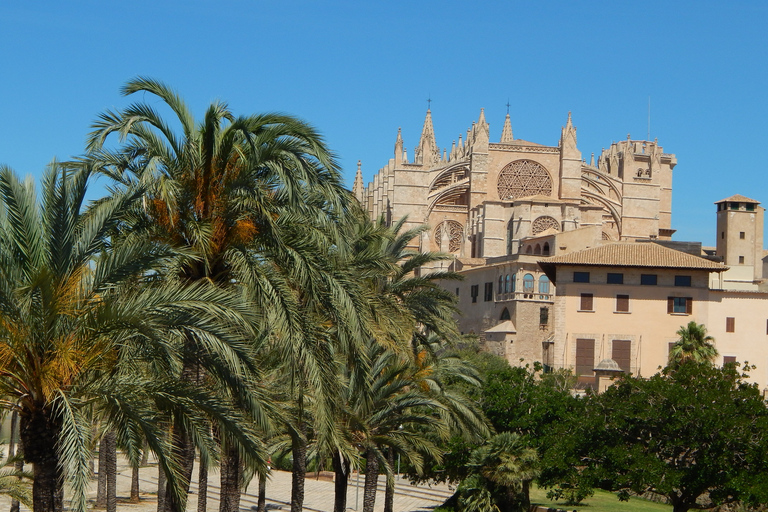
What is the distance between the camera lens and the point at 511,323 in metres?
54.2

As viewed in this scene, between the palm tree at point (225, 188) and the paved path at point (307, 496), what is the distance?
20.9 metres

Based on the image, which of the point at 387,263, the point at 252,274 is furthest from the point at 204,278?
the point at 387,263

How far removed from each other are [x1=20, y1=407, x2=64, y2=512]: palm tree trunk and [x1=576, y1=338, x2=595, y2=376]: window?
40543 mm

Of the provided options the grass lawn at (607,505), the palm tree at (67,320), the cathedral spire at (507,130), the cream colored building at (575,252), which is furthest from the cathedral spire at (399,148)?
the palm tree at (67,320)

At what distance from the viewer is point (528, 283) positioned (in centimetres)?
5469

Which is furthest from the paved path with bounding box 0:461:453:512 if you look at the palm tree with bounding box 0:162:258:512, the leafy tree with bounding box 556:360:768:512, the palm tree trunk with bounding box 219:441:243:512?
the palm tree with bounding box 0:162:258:512

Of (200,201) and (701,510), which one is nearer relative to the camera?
(200,201)

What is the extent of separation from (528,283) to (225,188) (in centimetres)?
4328

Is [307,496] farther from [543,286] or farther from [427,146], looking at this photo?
[427,146]

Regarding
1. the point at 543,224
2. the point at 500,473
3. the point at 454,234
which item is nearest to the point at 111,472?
the point at 500,473

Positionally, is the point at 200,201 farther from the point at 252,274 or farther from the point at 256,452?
the point at 256,452

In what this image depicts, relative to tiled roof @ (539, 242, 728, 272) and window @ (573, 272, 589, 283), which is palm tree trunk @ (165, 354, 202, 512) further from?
window @ (573, 272, 589, 283)

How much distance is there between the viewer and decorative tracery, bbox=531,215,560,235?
64750mm

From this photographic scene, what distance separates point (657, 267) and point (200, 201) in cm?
3884
